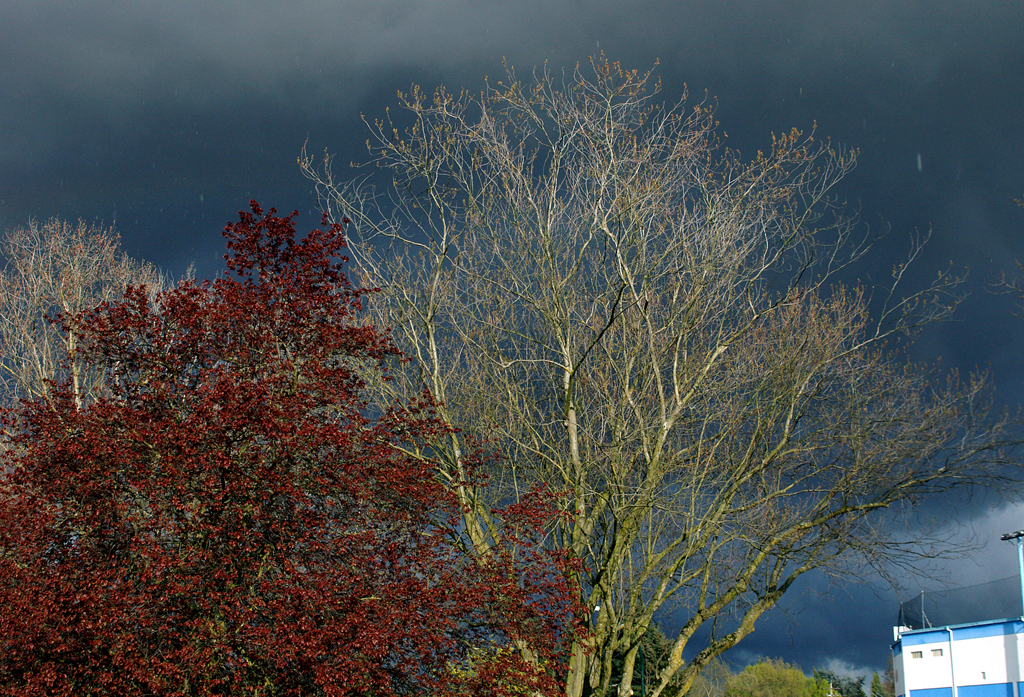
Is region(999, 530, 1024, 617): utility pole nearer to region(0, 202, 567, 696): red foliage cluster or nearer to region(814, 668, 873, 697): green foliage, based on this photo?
region(0, 202, 567, 696): red foliage cluster

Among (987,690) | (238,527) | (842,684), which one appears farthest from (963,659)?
(842,684)

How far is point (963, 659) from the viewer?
28453mm

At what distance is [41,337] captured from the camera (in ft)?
61.0

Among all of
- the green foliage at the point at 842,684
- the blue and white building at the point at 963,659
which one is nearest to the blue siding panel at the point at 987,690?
the blue and white building at the point at 963,659

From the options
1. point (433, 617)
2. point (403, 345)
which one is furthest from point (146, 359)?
point (403, 345)

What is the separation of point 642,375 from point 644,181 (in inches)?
147

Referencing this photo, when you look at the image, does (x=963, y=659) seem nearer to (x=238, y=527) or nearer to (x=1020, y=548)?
(x=1020, y=548)

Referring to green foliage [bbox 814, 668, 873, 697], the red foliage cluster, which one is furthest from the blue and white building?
green foliage [bbox 814, 668, 873, 697]

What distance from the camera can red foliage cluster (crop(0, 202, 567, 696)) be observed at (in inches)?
336

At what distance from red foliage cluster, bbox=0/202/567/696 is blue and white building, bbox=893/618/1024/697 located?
23.9 meters

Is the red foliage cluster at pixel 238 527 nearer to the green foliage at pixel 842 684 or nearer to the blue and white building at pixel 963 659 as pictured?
the blue and white building at pixel 963 659

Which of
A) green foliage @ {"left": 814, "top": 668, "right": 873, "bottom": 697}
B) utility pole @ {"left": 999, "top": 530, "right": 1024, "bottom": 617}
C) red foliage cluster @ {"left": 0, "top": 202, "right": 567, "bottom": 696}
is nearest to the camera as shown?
red foliage cluster @ {"left": 0, "top": 202, "right": 567, "bottom": 696}

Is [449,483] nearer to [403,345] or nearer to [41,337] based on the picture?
[403,345]

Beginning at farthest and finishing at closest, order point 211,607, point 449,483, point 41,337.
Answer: point 41,337 < point 449,483 < point 211,607
